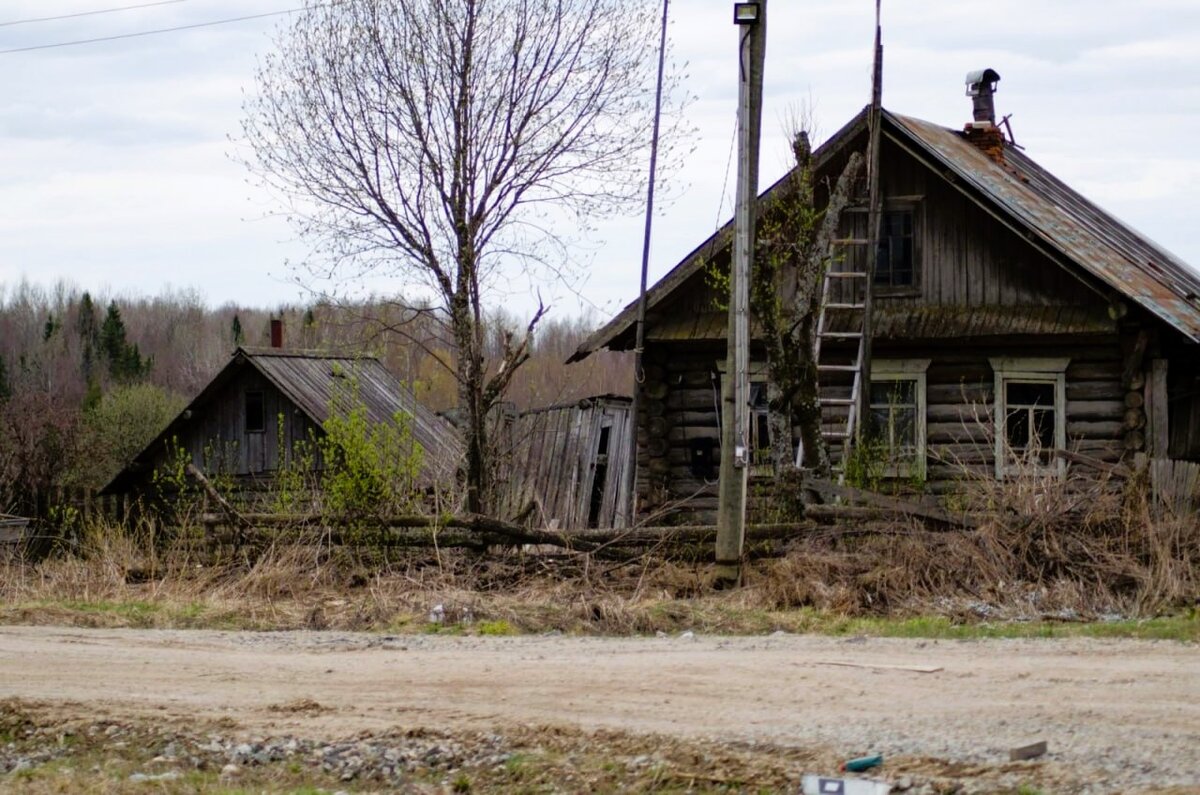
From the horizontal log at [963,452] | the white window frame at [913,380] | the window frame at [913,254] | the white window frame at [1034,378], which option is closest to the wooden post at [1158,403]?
the white window frame at [1034,378]

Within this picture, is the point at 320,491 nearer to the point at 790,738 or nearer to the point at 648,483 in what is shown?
the point at 648,483

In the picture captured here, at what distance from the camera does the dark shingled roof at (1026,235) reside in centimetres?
1836

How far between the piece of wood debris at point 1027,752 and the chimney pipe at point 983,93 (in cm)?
2064

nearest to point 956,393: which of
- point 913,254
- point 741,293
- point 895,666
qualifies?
point 913,254

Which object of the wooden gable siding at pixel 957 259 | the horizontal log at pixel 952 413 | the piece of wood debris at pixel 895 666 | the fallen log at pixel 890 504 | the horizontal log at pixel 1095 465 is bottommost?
the piece of wood debris at pixel 895 666

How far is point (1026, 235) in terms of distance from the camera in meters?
19.1

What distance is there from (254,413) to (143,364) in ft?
194

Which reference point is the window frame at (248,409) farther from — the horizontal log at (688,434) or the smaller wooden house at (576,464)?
the horizontal log at (688,434)

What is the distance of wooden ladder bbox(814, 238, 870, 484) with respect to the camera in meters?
19.8

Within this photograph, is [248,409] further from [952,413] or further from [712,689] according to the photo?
[712,689]

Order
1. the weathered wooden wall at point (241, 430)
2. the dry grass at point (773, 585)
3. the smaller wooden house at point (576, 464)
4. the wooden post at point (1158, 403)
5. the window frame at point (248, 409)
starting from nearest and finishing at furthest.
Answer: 1. the dry grass at point (773, 585)
2. the wooden post at point (1158, 403)
3. the smaller wooden house at point (576, 464)
4. the weathered wooden wall at point (241, 430)
5. the window frame at point (248, 409)

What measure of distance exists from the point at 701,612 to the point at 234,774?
5919mm

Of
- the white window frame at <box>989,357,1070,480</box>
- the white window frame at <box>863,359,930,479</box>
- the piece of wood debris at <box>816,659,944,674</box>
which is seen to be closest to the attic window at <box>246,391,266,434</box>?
the white window frame at <box>863,359,930,479</box>

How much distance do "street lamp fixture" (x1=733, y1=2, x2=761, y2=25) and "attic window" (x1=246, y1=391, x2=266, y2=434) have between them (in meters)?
22.1
